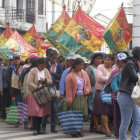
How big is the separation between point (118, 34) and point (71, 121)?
7201 mm

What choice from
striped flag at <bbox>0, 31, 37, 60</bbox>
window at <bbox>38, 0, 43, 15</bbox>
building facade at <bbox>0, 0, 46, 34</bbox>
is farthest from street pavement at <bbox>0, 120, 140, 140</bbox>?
window at <bbox>38, 0, 43, 15</bbox>

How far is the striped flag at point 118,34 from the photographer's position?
1755 centimetres

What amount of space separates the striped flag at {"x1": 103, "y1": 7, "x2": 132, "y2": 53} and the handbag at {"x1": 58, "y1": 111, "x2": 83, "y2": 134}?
253 inches

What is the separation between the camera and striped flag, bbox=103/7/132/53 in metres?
17.5

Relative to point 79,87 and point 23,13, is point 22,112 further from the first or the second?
point 23,13

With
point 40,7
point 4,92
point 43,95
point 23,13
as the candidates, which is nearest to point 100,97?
point 43,95

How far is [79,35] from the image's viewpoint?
19.3 m

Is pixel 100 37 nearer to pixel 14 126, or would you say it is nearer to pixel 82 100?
pixel 14 126

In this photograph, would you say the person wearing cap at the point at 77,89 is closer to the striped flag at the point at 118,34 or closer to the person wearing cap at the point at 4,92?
the person wearing cap at the point at 4,92

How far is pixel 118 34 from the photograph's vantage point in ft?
58.5

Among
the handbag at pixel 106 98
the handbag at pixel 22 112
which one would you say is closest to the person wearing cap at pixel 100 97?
the handbag at pixel 106 98

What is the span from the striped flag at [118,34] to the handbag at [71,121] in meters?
6.43

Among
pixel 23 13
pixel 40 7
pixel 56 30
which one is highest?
pixel 40 7

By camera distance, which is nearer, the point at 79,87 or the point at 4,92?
the point at 79,87
